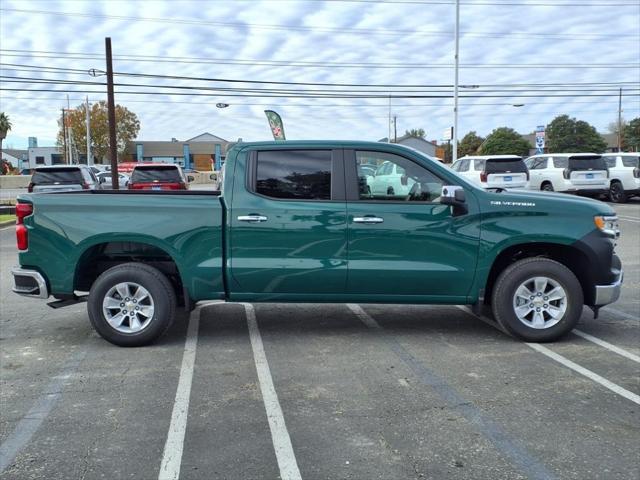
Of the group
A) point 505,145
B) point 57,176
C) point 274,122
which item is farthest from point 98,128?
point 57,176

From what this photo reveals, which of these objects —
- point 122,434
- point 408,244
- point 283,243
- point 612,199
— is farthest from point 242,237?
point 612,199

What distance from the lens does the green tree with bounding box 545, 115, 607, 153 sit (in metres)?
83.2

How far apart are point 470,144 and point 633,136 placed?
81.2ft

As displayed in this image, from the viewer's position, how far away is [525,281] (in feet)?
18.5

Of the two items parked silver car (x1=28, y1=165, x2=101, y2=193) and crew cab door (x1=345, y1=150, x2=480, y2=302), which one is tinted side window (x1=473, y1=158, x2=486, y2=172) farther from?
crew cab door (x1=345, y1=150, x2=480, y2=302)

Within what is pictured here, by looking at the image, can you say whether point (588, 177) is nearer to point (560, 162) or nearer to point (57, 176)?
point (560, 162)

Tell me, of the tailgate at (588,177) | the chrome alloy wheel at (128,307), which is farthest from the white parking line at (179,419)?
the tailgate at (588,177)

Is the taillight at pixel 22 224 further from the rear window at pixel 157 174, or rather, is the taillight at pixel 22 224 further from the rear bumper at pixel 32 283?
A: the rear window at pixel 157 174

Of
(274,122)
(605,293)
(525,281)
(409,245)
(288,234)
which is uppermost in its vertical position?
(274,122)

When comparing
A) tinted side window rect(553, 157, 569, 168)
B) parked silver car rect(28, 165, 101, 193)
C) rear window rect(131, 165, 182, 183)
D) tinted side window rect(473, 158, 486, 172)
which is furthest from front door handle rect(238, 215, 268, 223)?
tinted side window rect(553, 157, 569, 168)

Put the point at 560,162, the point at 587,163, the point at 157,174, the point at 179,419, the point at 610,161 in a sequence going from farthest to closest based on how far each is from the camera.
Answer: the point at 610,161, the point at 560,162, the point at 587,163, the point at 157,174, the point at 179,419

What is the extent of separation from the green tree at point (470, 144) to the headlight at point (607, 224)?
93476 mm

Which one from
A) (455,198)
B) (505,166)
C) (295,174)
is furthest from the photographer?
(505,166)

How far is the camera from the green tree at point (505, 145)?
8162 centimetres
